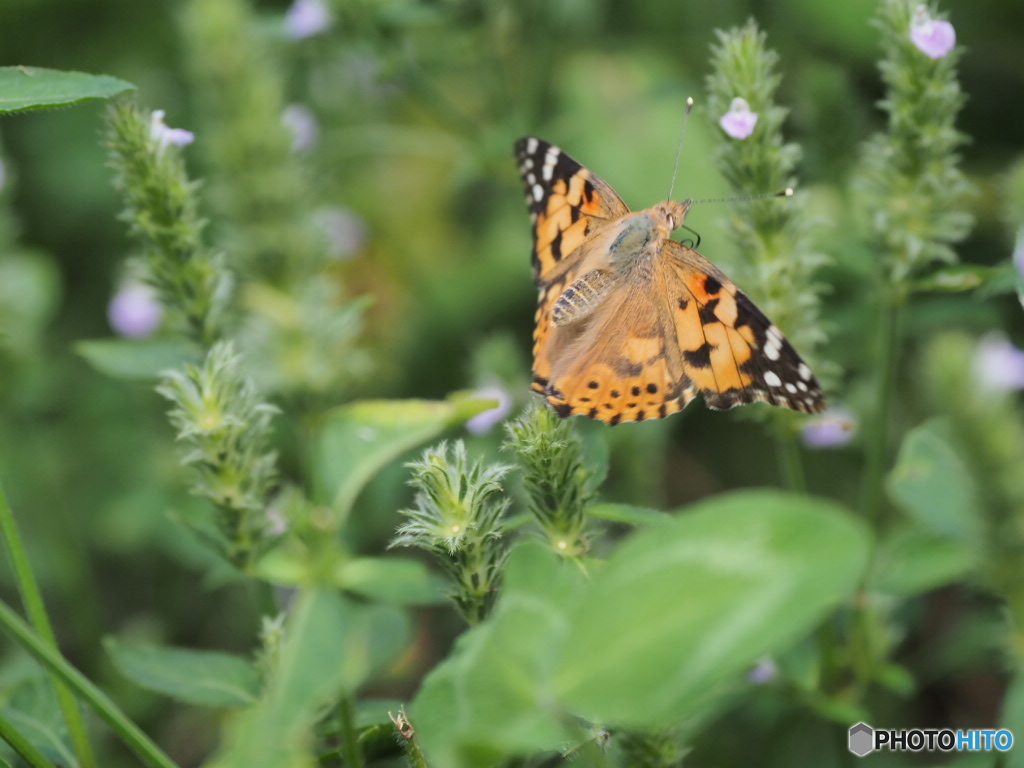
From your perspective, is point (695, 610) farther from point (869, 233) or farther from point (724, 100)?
point (869, 233)

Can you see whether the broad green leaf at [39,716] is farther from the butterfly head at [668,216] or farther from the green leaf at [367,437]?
the butterfly head at [668,216]

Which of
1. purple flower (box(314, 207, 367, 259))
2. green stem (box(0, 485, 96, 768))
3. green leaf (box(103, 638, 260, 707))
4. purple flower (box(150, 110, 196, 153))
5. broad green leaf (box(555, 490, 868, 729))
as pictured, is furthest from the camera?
purple flower (box(314, 207, 367, 259))

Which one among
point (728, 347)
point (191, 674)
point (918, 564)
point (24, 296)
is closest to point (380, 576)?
point (191, 674)

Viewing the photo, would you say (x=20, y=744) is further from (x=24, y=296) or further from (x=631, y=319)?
(x=24, y=296)

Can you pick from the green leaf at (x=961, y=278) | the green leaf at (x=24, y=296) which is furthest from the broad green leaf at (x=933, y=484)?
the green leaf at (x=24, y=296)

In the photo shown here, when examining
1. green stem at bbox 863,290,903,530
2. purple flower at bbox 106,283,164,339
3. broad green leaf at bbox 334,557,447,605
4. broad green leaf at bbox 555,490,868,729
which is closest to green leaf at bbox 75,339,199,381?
broad green leaf at bbox 334,557,447,605

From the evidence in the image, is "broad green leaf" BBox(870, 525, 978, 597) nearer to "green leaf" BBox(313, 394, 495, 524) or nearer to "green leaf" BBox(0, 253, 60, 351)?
"green leaf" BBox(313, 394, 495, 524)

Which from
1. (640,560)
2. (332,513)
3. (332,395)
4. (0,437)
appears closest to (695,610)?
(640,560)
